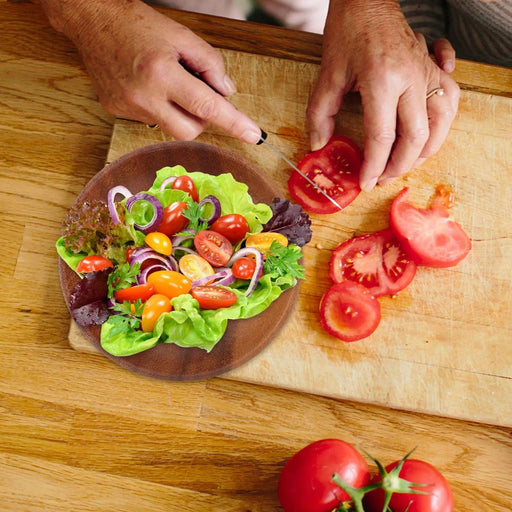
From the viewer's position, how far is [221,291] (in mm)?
1528

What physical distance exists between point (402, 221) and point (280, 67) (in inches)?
23.3

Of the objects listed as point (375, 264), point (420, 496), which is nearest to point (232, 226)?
point (375, 264)

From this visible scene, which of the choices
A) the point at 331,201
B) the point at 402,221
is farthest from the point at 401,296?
the point at 331,201

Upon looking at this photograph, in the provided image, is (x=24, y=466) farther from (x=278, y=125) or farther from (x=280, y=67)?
(x=280, y=67)

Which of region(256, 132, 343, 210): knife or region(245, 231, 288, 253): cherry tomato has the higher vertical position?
region(256, 132, 343, 210): knife

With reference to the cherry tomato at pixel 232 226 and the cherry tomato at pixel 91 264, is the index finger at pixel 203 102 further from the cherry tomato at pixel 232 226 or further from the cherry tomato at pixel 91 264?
the cherry tomato at pixel 91 264

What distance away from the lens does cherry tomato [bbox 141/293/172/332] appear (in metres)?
1.49

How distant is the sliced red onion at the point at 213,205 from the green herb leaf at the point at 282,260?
A: 0.19 m

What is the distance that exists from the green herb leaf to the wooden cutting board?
0.45 ft

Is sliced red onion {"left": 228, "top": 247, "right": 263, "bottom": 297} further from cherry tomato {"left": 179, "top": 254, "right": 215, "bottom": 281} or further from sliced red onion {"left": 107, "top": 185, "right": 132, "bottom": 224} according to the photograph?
sliced red onion {"left": 107, "top": 185, "right": 132, "bottom": 224}

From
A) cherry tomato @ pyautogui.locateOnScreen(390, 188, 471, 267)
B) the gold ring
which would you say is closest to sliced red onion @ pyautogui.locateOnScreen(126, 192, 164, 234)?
cherry tomato @ pyautogui.locateOnScreen(390, 188, 471, 267)

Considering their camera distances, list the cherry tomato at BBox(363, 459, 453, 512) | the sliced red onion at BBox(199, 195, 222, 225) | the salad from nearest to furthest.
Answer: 1. the cherry tomato at BBox(363, 459, 453, 512)
2. the salad
3. the sliced red onion at BBox(199, 195, 222, 225)

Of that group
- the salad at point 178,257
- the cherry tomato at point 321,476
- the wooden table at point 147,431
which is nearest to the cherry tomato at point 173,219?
the salad at point 178,257

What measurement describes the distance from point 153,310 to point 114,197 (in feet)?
1.14
